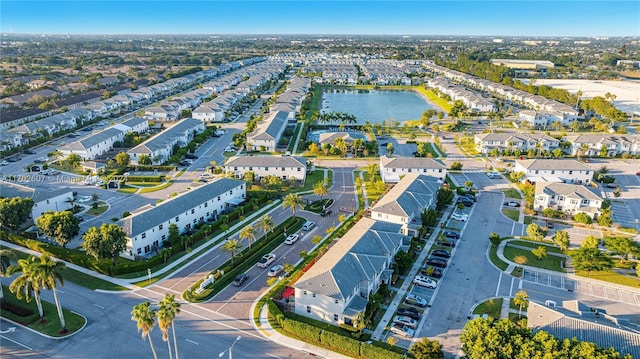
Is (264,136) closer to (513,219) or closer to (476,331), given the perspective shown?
(513,219)

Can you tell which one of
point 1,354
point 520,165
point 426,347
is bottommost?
point 1,354

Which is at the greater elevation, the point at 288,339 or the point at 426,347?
the point at 426,347

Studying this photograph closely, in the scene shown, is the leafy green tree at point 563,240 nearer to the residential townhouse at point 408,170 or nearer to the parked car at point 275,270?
the residential townhouse at point 408,170

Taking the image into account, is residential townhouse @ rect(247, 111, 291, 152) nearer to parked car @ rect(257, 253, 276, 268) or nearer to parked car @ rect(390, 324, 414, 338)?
parked car @ rect(257, 253, 276, 268)

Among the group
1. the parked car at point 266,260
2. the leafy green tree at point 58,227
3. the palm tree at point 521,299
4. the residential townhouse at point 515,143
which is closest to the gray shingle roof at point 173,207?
the leafy green tree at point 58,227

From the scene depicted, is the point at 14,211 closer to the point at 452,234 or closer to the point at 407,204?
the point at 407,204

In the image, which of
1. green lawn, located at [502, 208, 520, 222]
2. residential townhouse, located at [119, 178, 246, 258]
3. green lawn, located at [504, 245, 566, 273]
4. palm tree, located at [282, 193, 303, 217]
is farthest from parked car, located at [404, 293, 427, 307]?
residential townhouse, located at [119, 178, 246, 258]

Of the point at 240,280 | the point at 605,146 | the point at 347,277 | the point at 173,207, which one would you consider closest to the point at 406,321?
the point at 347,277

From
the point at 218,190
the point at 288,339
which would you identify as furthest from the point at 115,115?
the point at 288,339
